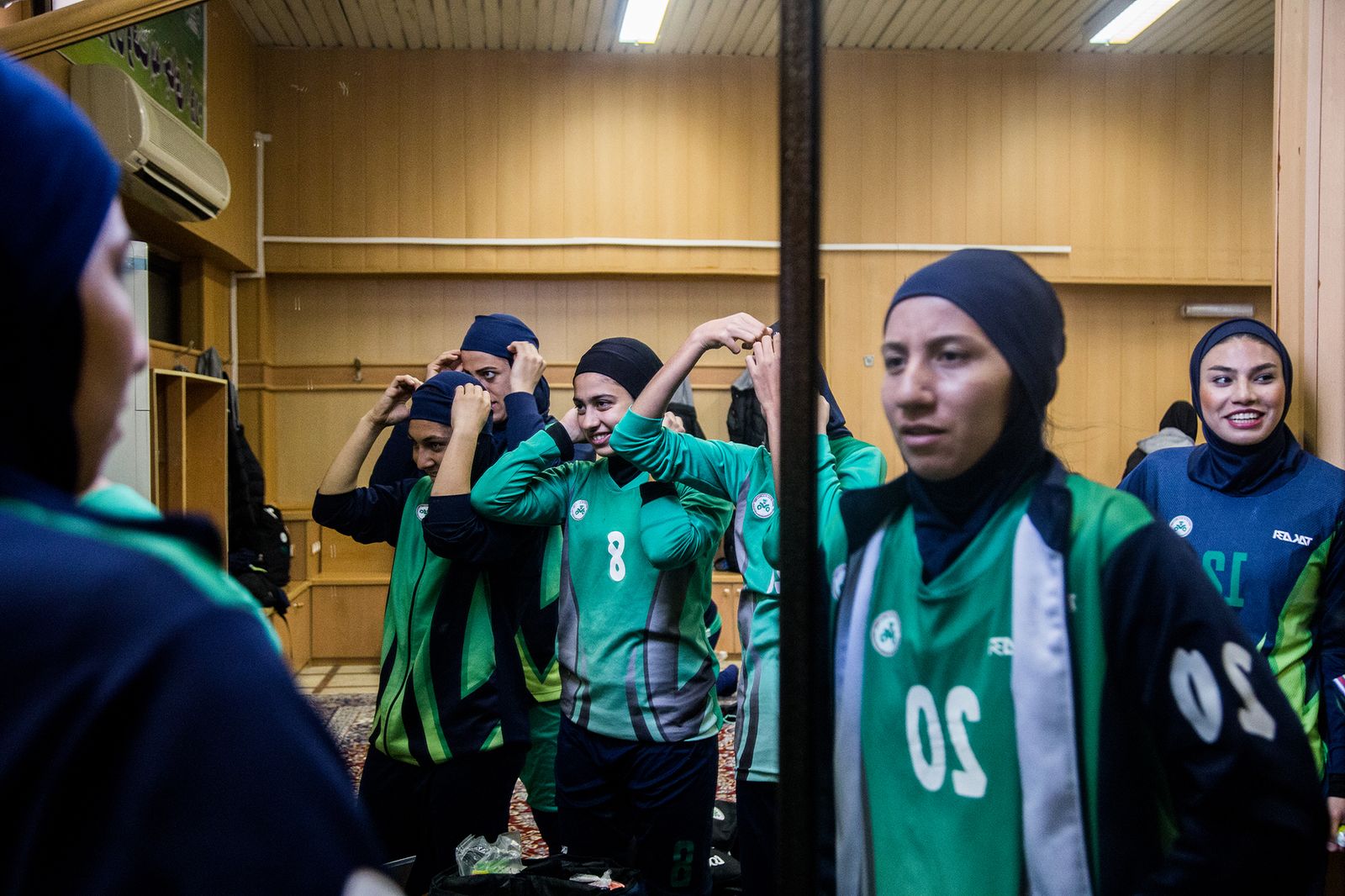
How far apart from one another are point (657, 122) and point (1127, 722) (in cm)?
541

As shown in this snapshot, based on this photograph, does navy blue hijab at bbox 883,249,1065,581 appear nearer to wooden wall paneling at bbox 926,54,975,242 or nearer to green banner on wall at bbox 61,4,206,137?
wooden wall paneling at bbox 926,54,975,242

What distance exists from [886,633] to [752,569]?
975 mm

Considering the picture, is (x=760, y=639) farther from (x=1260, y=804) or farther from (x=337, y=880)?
(x=337, y=880)

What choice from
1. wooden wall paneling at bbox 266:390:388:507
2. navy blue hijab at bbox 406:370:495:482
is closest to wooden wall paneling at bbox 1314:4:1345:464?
navy blue hijab at bbox 406:370:495:482

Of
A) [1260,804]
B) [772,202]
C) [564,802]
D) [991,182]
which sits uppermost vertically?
[772,202]

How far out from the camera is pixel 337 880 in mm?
442

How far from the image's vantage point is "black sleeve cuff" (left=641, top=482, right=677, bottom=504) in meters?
2.01

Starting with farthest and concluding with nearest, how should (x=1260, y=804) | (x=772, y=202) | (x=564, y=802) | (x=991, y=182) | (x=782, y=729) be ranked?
(x=772, y=202)
(x=564, y=802)
(x=991, y=182)
(x=1260, y=804)
(x=782, y=729)

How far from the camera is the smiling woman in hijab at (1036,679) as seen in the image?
73cm

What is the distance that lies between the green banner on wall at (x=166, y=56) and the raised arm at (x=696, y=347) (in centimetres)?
273

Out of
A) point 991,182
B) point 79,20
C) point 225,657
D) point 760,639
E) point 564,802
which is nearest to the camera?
point 225,657

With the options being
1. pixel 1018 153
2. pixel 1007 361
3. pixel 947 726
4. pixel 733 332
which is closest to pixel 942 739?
pixel 947 726

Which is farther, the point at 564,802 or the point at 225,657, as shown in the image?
the point at 564,802

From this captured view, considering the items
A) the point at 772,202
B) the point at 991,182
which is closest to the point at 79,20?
the point at 991,182
